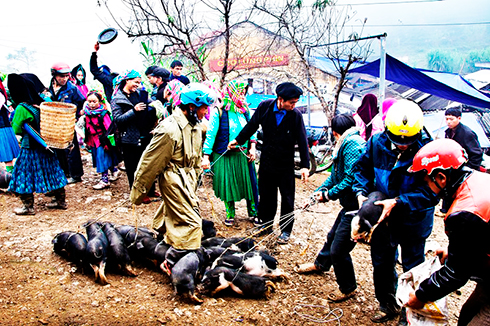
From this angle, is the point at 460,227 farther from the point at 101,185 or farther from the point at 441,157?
the point at 101,185

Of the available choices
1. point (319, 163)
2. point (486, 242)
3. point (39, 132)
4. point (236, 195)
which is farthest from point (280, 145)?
point (319, 163)

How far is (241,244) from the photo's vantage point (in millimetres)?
4430

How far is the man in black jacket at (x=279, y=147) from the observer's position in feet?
15.6

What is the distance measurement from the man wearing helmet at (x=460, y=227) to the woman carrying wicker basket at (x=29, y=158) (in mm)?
5085

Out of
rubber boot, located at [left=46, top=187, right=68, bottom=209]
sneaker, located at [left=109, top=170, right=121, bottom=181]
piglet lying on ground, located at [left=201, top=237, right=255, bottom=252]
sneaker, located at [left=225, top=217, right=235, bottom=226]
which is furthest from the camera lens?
sneaker, located at [left=109, top=170, right=121, bottom=181]

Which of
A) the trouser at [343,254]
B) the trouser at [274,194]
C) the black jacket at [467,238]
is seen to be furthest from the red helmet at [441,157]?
the trouser at [274,194]

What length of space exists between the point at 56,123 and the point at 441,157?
4948 millimetres

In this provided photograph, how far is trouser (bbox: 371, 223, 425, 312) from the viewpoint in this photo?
3.06 metres

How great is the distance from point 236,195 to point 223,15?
4.02m

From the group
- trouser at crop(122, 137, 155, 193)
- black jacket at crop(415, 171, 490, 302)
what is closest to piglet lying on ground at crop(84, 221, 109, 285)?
trouser at crop(122, 137, 155, 193)

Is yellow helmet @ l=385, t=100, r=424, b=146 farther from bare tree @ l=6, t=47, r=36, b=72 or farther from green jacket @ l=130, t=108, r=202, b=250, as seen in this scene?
bare tree @ l=6, t=47, r=36, b=72

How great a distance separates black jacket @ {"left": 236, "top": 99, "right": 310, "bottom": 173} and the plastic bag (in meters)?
2.43

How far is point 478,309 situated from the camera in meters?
2.27

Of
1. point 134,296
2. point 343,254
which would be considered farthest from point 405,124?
point 134,296
